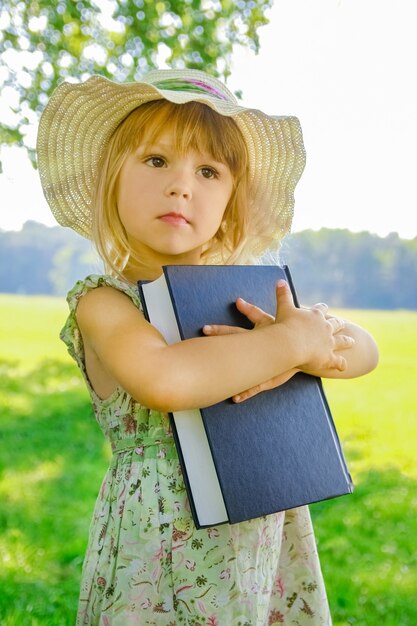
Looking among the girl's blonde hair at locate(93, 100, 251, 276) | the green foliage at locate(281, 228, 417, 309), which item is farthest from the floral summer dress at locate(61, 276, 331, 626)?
the green foliage at locate(281, 228, 417, 309)

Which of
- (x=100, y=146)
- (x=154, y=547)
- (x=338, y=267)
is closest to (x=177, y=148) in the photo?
(x=100, y=146)

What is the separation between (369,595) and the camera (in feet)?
9.61

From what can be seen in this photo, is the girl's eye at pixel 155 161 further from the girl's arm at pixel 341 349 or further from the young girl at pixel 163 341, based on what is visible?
the girl's arm at pixel 341 349

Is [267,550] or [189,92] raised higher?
[189,92]

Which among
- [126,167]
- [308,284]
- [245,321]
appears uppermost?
[308,284]

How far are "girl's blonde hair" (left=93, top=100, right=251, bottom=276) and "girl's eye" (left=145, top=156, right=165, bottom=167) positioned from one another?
0.12 feet

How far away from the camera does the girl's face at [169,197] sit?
1537 millimetres

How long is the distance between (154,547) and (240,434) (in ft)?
0.88

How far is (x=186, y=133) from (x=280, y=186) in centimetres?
36

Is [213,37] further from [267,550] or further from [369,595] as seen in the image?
[267,550]

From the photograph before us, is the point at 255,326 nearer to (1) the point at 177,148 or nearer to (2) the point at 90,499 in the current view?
(1) the point at 177,148

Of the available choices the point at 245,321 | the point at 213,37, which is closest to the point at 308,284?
the point at 213,37

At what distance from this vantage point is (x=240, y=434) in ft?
4.33

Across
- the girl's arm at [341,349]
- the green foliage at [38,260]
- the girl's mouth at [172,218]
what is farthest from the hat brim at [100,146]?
the green foliage at [38,260]
